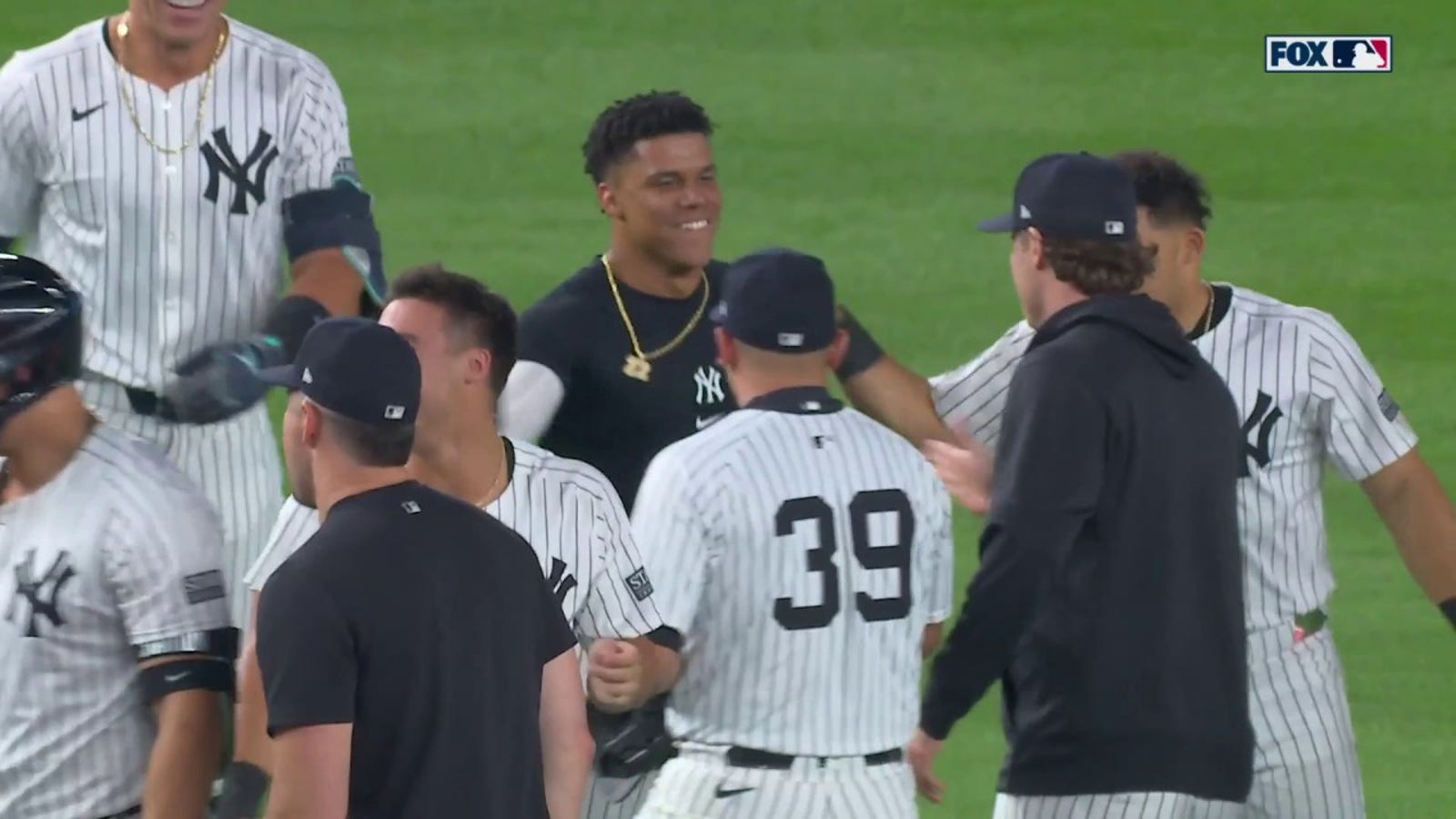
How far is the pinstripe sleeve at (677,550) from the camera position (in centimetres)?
438

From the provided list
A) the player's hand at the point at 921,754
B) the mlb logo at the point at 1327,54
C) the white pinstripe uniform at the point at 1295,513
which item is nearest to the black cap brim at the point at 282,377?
the player's hand at the point at 921,754

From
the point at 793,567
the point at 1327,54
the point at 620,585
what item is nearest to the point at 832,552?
the point at 793,567

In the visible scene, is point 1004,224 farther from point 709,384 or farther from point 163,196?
point 163,196

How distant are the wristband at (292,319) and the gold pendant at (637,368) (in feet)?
1.92

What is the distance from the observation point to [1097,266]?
180 inches

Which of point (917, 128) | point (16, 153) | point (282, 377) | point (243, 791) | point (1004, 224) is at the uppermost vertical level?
point (16, 153)

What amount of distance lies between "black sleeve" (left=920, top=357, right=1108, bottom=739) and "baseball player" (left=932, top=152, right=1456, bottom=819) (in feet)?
1.95

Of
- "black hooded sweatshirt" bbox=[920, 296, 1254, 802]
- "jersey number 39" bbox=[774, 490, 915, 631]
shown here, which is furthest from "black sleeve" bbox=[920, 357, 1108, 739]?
"jersey number 39" bbox=[774, 490, 915, 631]

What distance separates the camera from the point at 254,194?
16.7 feet

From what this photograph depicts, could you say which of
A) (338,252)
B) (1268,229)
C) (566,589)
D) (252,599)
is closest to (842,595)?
(566,589)

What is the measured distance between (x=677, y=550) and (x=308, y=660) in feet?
3.45

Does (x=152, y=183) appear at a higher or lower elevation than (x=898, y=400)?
higher

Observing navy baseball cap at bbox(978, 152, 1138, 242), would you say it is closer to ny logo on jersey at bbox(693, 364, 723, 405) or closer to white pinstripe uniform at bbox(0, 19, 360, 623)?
ny logo on jersey at bbox(693, 364, 723, 405)

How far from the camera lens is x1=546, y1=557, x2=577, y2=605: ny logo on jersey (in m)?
4.37
